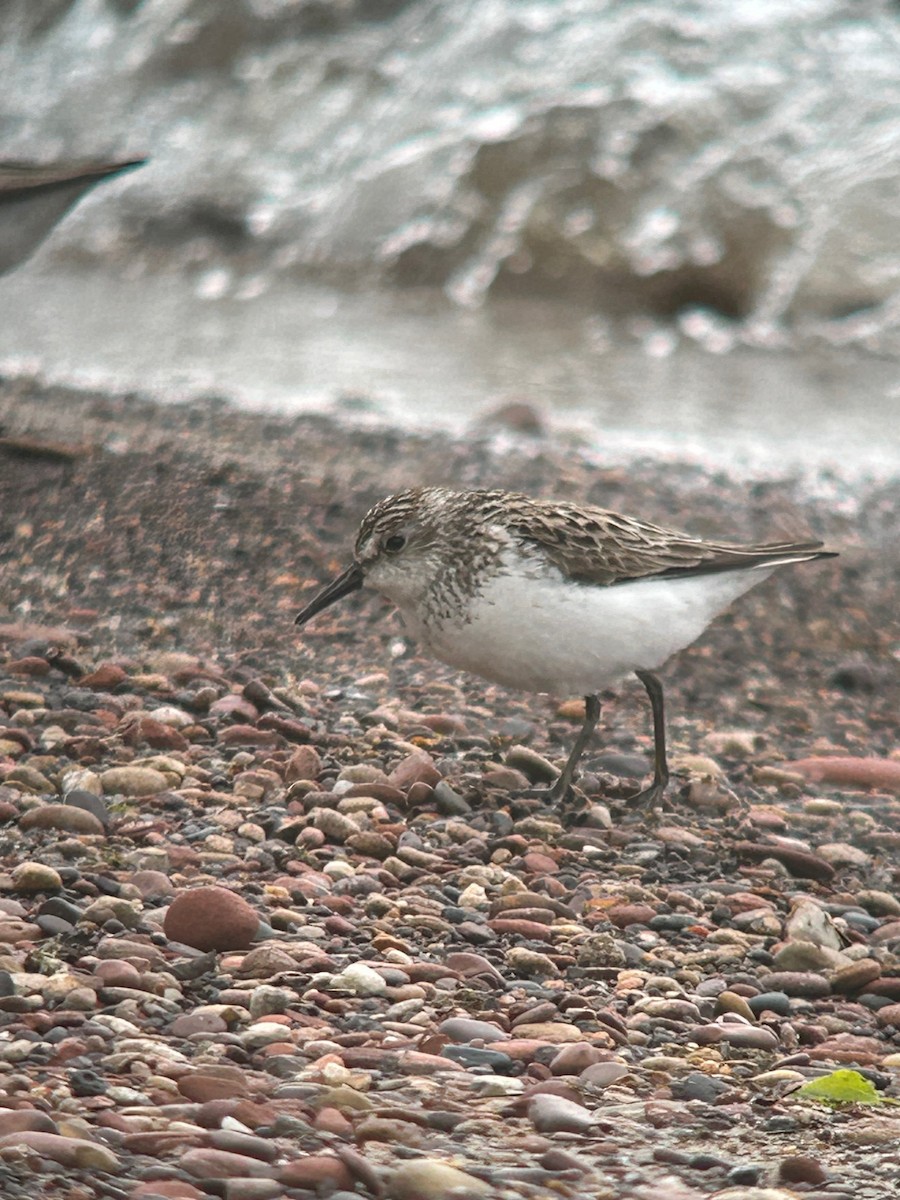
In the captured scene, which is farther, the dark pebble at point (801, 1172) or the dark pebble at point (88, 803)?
the dark pebble at point (88, 803)

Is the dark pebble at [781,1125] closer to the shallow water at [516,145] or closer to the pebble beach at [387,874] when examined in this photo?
the pebble beach at [387,874]

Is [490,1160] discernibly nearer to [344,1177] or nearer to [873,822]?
[344,1177]

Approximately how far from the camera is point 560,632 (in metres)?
5.33

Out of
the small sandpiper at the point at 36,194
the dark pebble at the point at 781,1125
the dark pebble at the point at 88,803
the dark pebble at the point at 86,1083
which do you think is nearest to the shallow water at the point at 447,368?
the small sandpiper at the point at 36,194

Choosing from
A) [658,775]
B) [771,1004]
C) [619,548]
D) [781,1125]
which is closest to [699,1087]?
[781,1125]

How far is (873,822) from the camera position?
577 cm

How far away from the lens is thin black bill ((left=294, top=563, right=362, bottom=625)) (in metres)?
5.85

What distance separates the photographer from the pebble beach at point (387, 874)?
335 cm

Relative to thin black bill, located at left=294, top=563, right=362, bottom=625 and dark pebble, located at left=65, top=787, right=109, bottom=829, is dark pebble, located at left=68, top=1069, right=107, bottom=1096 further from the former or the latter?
thin black bill, located at left=294, top=563, right=362, bottom=625

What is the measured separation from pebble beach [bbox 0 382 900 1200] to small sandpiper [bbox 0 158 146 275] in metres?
1.02

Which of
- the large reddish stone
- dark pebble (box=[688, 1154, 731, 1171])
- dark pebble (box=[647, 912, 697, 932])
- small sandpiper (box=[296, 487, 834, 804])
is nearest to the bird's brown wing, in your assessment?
small sandpiper (box=[296, 487, 834, 804])

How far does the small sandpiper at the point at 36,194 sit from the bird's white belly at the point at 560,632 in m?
3.98

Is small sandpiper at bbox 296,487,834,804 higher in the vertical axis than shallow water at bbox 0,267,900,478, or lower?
higher

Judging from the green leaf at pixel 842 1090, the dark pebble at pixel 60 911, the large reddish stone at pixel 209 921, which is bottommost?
the green leaf at pixel 842 1090
